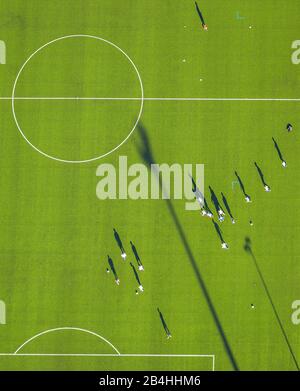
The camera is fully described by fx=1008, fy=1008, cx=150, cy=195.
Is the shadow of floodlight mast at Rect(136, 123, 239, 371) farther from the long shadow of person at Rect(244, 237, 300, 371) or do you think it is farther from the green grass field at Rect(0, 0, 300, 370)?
the long shadow of person at Rect(244, 237, 300, 371)

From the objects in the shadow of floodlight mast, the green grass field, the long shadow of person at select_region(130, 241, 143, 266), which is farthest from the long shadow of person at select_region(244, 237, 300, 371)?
the long shadow of person at select_region(130, 241, 143, 266)

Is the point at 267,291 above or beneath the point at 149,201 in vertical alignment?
beneath

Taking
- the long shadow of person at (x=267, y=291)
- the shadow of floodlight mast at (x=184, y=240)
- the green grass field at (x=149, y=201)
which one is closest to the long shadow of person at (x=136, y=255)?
the green grass field at (x=149, y=201)

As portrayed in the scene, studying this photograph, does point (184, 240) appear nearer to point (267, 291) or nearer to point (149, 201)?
point (149, 201)

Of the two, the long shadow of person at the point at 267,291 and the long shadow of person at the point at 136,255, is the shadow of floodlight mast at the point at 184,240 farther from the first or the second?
the long shadow of person at the point at 267,291

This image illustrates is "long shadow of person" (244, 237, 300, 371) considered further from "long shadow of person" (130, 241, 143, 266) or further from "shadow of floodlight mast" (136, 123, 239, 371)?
"long shadow of person" (130, 241, 143, 266)

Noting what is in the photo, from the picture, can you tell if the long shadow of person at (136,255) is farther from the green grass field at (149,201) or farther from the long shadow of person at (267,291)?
the long shadow of person at (267,291)

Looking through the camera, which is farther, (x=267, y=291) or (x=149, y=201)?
(x=149, y=201)

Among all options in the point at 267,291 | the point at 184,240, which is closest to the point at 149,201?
the point at 184,240

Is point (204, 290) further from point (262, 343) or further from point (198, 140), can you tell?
point (198, 140)
